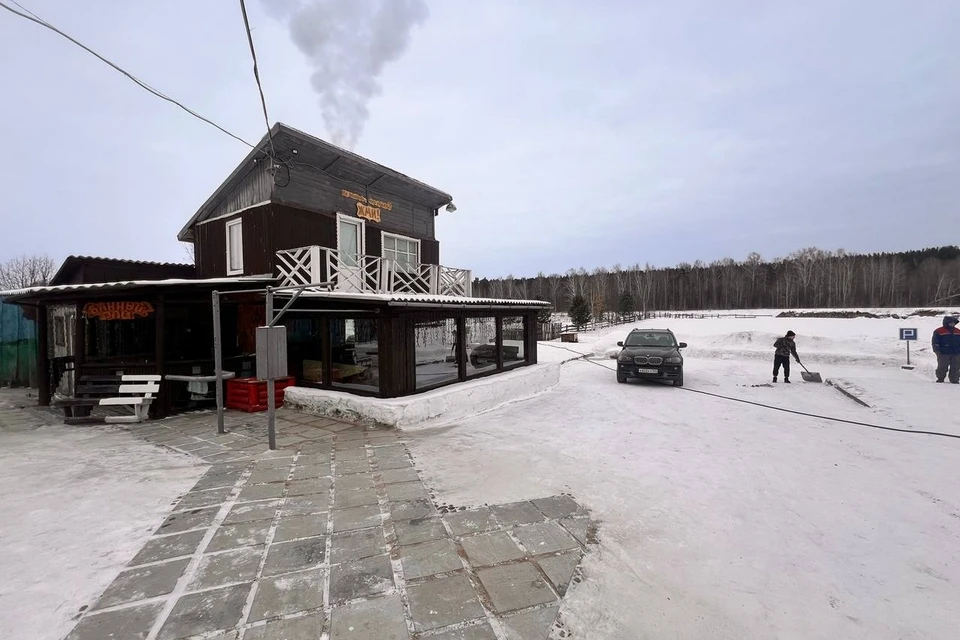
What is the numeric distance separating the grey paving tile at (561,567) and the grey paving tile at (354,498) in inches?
76.2

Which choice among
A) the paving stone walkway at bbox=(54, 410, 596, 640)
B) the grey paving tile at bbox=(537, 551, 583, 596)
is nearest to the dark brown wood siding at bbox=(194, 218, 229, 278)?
the paving stone walkway at bbox=(54, 410, 596, 640)

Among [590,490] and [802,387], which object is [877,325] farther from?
[590,490]

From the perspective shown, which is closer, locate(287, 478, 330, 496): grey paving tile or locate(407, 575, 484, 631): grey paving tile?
locate(407, 575, 484, 631): grey paving tile

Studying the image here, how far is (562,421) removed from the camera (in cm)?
737

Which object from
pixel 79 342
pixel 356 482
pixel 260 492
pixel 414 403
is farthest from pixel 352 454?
pixel 79 342

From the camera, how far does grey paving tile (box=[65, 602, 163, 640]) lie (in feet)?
7.53

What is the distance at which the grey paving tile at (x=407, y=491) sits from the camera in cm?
416

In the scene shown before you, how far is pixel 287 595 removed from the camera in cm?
264

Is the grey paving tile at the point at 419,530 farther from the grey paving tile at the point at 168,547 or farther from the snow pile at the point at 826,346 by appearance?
the snow pile at the point at 826,346

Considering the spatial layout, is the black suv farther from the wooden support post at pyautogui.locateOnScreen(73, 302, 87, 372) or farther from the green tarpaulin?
the green tarpaulin

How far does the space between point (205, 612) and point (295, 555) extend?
0.67 m

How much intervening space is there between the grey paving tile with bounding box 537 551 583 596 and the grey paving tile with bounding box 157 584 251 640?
2103 mm

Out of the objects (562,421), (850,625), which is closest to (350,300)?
(562,421)

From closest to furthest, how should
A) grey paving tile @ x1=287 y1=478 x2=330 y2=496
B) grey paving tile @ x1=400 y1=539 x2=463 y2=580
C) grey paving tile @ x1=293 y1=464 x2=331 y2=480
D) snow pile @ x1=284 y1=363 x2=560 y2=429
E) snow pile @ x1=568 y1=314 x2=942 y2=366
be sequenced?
grey paving tile @ x1=400 y1=539 x2=463 y2=580 < grey paving tile @ x1=287 y1=478 x2=330 y2=496 < grey paving tile @ x1=293 y1=464 x2=331 y2=480 < snow pile @ x1=284 y1=363 x2=560 y2=429 < snow pile @ x1=568 y1=314 x2=942 y2=366
